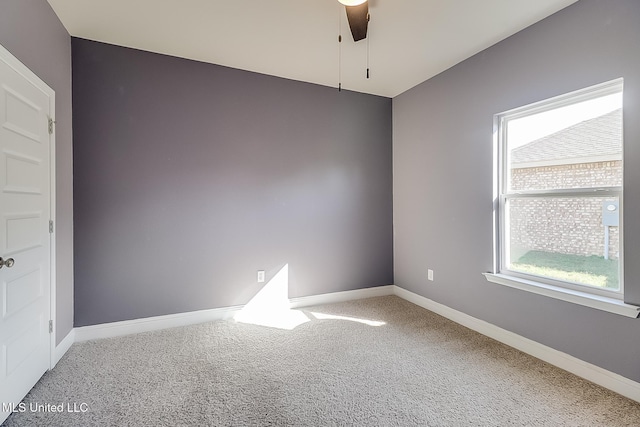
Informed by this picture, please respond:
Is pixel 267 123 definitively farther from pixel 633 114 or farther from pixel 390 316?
pixel 633 114

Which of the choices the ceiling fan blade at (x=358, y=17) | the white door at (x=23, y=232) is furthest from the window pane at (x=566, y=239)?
the white door at (x=23, y=232)

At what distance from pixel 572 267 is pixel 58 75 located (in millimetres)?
4179

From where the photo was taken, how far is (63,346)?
231 cm

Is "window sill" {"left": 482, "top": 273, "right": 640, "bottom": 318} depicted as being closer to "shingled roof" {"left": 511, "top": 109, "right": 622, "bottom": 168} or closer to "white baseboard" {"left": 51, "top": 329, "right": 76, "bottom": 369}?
"shingled roof" {"left": 511, "top": 109, "right": 622, "bottom": 168}

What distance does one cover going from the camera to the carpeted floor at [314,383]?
164 centimetres

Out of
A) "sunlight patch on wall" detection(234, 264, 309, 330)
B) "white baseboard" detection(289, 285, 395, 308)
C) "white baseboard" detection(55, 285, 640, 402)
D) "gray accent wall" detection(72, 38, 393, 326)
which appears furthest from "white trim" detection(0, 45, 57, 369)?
"white baseboard" detection(289, 285, 395, 308)

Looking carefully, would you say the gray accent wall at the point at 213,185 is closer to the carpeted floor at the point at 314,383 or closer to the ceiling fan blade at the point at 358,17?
the carpeted floor at the point at 314,383

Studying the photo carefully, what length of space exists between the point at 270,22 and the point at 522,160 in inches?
94.7

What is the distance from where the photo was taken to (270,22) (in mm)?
2293

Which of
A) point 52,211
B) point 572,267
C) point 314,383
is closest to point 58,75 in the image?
point 52,211

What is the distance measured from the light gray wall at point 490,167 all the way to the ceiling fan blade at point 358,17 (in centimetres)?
143

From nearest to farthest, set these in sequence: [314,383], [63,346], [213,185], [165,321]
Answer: [314,383]
[63,346]
[165,321]
[213,185]

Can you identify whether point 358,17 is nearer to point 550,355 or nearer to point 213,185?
point 213,185

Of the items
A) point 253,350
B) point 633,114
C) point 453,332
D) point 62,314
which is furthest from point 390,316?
point 62,314
